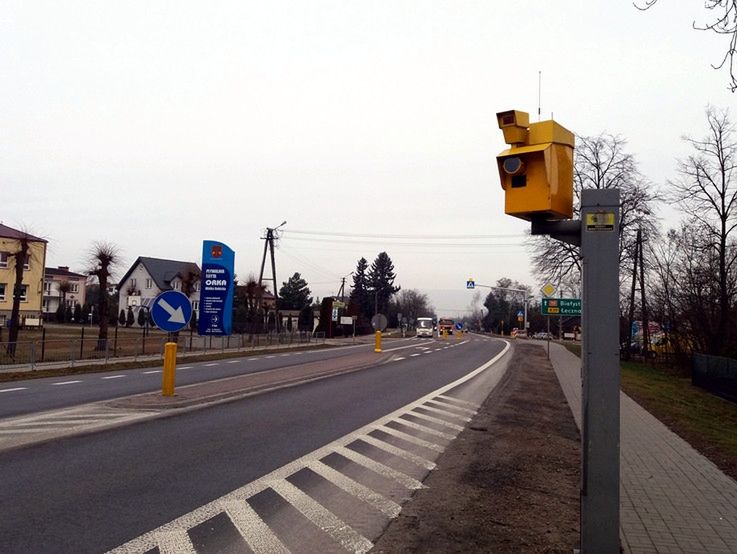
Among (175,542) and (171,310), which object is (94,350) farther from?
(175,542)

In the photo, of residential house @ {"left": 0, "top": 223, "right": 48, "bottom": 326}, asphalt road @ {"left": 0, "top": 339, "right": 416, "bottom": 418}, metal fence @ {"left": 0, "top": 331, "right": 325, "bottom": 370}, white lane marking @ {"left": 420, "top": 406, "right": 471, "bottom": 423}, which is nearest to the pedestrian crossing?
white lane marking @ {"left": 420, "top": 406, "right": 471, "bottom": 423}

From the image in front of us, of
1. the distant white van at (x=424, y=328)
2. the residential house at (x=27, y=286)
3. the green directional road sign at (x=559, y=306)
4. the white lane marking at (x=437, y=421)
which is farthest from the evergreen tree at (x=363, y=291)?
the white lane marking at (x=437, y=421)

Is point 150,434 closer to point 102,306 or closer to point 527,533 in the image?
point 527,533

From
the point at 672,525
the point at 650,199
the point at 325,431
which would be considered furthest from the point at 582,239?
the point at 650,199

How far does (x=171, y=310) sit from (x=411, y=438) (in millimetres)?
5941

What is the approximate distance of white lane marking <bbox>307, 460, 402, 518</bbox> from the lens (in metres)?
6.31

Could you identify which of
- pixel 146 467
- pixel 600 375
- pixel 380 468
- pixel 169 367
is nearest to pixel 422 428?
pixel 380 468

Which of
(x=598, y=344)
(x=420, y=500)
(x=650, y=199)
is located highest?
(x=650, y=199)

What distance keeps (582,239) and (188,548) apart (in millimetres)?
3707

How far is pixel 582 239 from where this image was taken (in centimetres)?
443

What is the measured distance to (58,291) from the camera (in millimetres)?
102250

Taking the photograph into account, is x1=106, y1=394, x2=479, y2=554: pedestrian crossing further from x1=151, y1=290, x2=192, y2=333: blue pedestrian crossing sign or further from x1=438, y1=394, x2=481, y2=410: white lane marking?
x1=151, y1=290, x2=192, y2=333: blue pedestrian crossing sign

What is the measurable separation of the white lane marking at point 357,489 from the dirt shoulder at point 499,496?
147 mm

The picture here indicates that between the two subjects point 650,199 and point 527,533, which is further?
point 650,199
